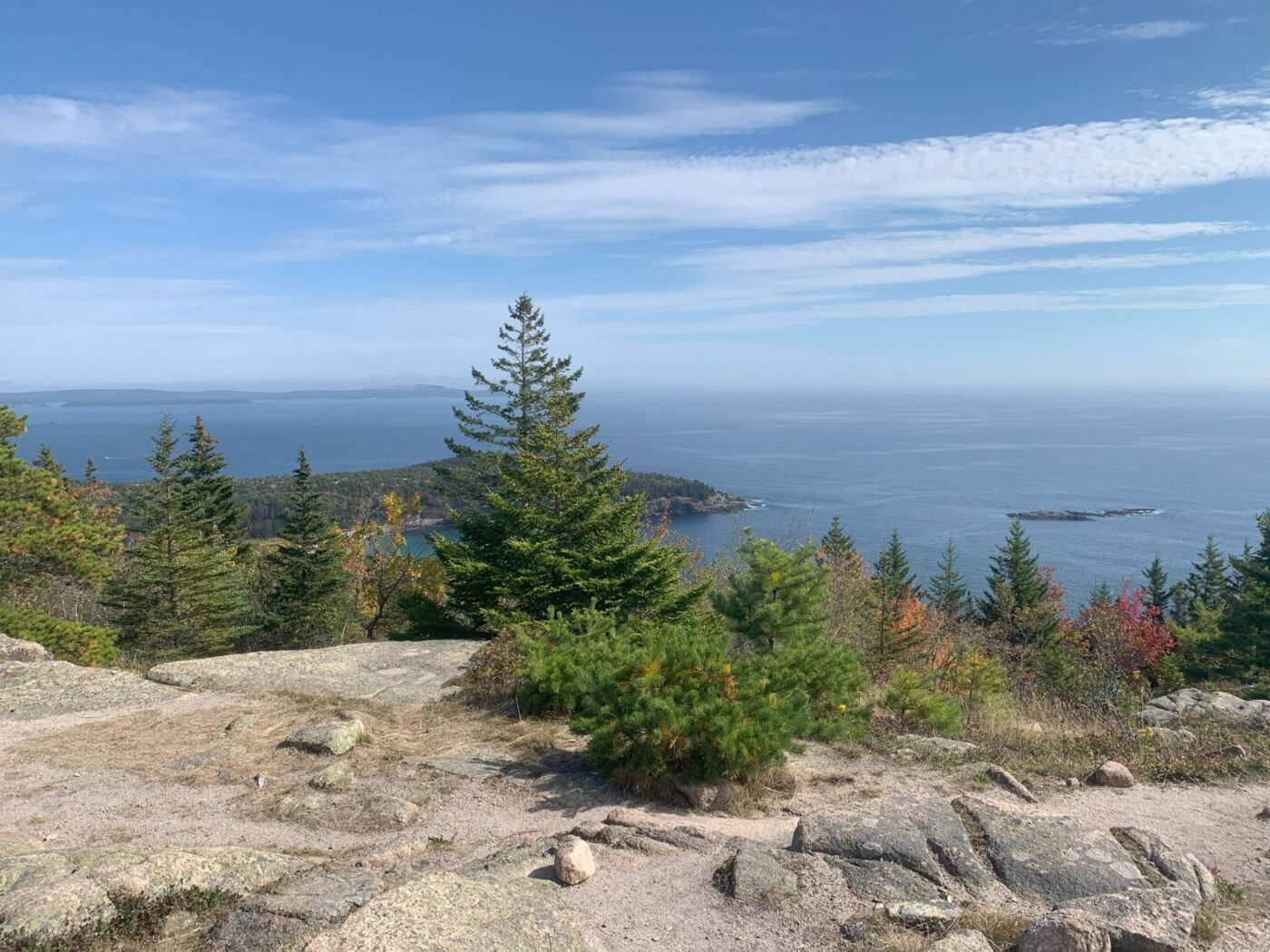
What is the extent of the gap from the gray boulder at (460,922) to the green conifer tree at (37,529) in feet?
39.8

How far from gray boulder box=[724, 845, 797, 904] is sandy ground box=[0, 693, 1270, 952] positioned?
0.08 m

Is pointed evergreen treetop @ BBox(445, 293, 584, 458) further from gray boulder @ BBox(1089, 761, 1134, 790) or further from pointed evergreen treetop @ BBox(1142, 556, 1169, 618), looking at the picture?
pointed evergreen treetop @ BBox(1142, 556, 1169, 618)

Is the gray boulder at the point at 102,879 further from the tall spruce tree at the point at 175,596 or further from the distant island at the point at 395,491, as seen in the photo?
the distant island at the point at 395,491

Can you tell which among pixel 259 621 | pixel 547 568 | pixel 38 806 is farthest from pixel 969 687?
pixel 259 621

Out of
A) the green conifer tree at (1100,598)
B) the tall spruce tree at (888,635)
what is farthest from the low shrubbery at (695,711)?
the green conifer tree at (1100,598)

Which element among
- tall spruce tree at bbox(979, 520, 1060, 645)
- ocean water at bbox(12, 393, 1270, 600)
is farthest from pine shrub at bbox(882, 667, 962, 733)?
tall spruce tree at bbox(979, 520, 1060, 645)

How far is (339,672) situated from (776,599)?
4.97 m

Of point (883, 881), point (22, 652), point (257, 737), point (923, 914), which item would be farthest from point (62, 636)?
point (923, 914)

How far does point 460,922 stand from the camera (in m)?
3.29

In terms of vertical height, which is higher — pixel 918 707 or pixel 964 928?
pixel 964 928

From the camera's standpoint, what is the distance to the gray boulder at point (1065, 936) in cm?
319

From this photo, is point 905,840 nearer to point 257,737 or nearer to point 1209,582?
point 257,737

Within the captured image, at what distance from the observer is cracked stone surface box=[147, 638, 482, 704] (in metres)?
8.02

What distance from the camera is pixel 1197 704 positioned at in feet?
29.3
